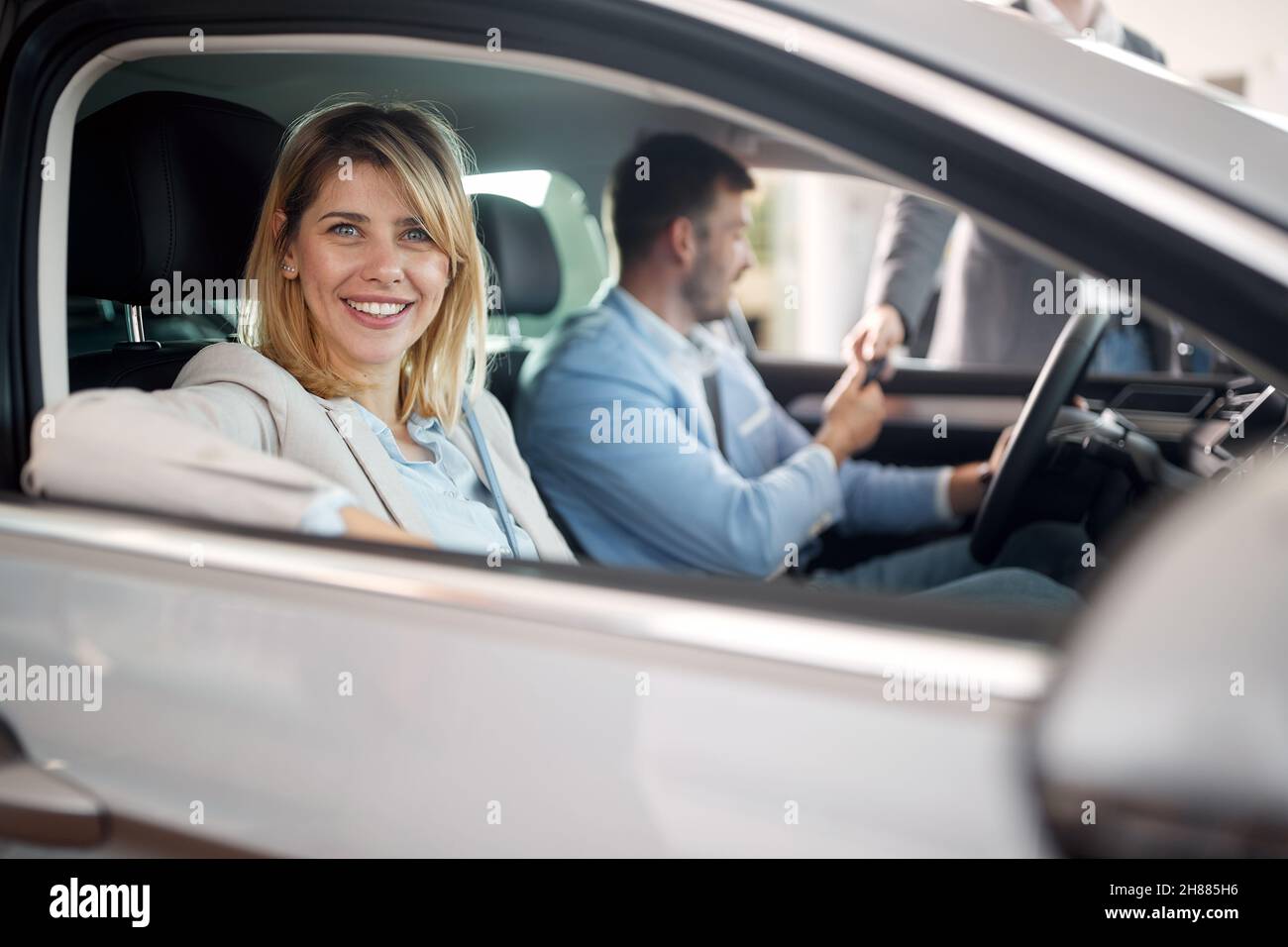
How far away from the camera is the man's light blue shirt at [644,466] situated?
6.43 feet

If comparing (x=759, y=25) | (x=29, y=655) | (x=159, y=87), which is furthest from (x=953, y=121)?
(x=159, y=87)

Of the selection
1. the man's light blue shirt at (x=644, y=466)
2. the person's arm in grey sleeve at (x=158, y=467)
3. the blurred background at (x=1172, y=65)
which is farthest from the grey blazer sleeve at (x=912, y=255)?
the blurred background at (x=1172, y=65)

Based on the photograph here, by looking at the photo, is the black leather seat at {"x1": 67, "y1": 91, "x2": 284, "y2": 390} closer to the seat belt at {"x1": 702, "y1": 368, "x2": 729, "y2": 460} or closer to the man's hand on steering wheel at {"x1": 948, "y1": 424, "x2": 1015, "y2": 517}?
the seat belt at {"x1": 702, "y1": 368, "x2": 729, "y2": 460}

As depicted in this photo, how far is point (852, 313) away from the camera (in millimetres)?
8805

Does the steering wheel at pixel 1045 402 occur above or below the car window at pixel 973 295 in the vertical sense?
below

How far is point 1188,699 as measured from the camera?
52 cm

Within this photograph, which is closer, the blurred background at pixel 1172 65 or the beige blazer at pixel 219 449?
the beige blazer at pixel 219 449

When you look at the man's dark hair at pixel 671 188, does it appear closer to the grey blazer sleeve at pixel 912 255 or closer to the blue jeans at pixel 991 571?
the grey blazer sleeve at pixel 912 255

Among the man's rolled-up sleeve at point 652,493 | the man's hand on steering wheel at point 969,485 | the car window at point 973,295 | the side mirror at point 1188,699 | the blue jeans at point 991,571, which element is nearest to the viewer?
the side mirror at point 1188,699

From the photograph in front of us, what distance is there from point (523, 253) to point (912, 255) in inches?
39.6

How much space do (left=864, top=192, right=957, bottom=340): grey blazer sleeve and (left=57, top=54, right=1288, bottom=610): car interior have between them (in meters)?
0.37

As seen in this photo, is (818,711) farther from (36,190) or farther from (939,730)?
(36,190)

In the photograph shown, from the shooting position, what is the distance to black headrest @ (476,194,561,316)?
232 centimetres

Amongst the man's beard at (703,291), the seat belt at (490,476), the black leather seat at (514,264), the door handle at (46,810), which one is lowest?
the door handle at (46,810)
